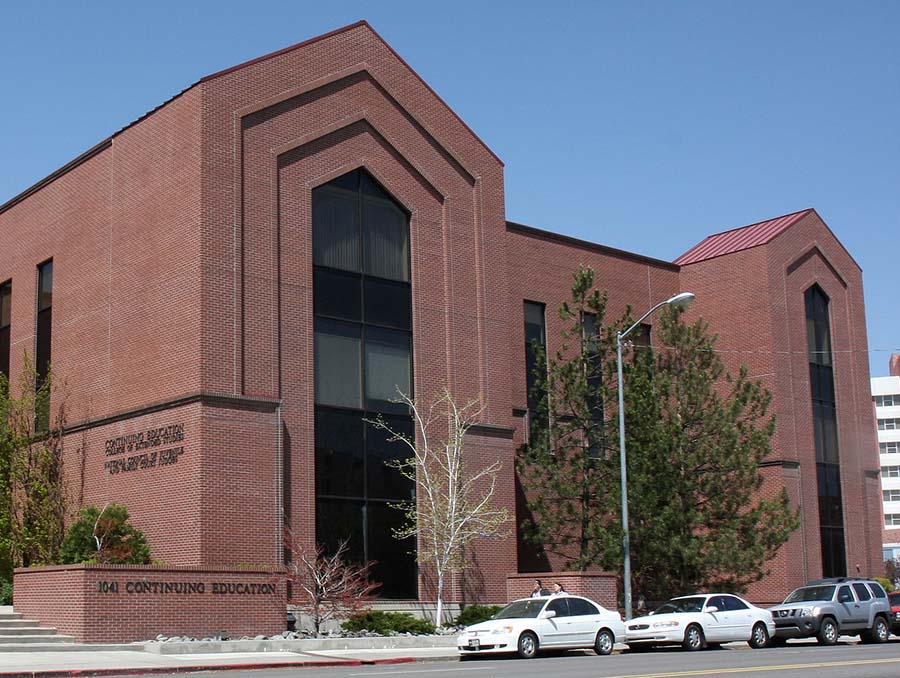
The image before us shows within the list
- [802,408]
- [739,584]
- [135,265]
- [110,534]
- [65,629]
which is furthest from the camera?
[802,408]

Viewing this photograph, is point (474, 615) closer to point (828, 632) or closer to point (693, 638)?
point (693, 638)

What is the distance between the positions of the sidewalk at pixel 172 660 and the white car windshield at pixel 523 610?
1497mm

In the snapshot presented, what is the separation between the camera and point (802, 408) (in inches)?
1844

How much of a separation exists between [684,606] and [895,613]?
8.58 m

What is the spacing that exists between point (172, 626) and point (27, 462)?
36.2ft

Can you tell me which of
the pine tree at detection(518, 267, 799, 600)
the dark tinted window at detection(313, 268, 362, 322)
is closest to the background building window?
the pine tree at detection(518, 267, 799, 600)

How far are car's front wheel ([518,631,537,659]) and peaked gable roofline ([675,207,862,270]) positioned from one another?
24.4 metres

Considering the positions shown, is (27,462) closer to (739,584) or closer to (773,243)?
(739,584)

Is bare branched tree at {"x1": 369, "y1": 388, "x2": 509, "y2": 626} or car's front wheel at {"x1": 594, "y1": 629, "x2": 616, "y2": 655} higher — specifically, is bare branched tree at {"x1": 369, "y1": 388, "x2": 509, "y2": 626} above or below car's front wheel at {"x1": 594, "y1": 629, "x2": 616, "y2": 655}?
above

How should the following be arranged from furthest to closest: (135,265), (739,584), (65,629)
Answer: (739,584)
(135,265)
(65,629)

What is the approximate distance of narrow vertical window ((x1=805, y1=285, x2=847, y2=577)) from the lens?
155 ft

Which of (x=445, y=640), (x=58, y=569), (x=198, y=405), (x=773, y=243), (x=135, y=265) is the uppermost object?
(x=773, y=243)

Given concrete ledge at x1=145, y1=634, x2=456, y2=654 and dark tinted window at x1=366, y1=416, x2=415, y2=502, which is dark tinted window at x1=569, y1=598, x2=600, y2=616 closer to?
concrete ledge at x1=145, y1=634, x2=456, y2=654

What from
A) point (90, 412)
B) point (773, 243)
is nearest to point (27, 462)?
point (90, 412)
